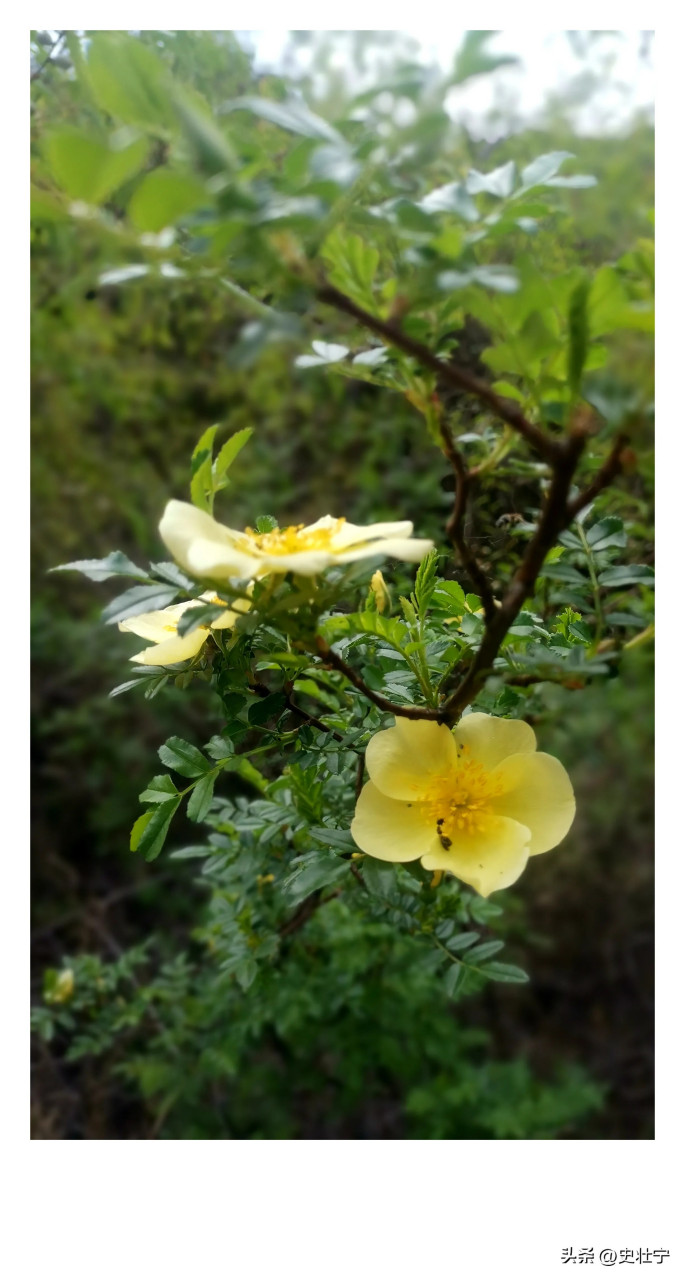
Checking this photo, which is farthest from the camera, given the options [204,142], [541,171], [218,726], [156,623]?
[218,726]

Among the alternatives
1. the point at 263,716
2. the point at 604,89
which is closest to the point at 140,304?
the point at 604,89

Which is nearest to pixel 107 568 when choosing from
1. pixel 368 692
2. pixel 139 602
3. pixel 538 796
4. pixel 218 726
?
pixel 139 602

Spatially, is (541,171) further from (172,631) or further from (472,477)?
(172,631)

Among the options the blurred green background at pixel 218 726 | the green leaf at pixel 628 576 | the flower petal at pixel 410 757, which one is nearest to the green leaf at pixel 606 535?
the green leaf at pixel 628 576

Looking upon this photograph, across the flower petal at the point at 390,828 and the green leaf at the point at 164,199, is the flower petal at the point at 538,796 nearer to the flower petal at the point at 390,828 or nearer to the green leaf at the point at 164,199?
the flower petal at the point at 390,828

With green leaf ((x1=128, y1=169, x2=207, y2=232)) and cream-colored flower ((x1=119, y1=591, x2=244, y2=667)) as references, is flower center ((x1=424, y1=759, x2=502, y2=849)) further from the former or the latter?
green leaf ((x1=128, y1=169, x2=207, y2=232))
